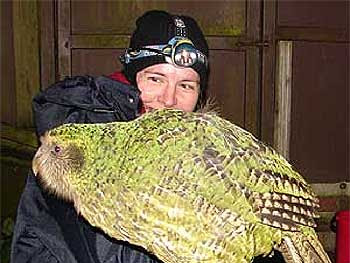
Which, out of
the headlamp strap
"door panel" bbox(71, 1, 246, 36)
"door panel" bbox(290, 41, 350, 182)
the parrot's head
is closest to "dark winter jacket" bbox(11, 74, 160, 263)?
the parrot's head

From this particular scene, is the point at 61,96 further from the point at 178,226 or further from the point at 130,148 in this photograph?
the point at 178,226

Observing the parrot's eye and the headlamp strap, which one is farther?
the headlamp strap

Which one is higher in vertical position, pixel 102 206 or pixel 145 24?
pixel 145 24

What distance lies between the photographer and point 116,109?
61.6 inches

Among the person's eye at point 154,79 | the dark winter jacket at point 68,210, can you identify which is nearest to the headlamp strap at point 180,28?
the person's eye at point 154,79

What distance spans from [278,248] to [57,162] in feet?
1.50

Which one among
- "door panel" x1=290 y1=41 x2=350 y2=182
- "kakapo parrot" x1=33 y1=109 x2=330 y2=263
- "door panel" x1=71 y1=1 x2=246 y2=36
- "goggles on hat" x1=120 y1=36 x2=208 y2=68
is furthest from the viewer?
"door panel" x1=290 y1=41 x2=350 y2=182

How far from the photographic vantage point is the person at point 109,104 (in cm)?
151

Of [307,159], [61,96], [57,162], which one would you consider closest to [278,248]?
[57,162]

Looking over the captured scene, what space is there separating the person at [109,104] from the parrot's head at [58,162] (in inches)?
3.3

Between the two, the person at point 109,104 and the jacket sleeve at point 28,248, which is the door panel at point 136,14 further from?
the jacket sleeve at point 28,248

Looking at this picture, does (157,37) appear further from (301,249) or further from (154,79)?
(301,249)

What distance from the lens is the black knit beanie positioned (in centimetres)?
173

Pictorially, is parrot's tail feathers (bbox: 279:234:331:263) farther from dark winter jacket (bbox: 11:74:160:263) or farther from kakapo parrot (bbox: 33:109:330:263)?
dark winter jacket (bbox: 11:74:160:263)
